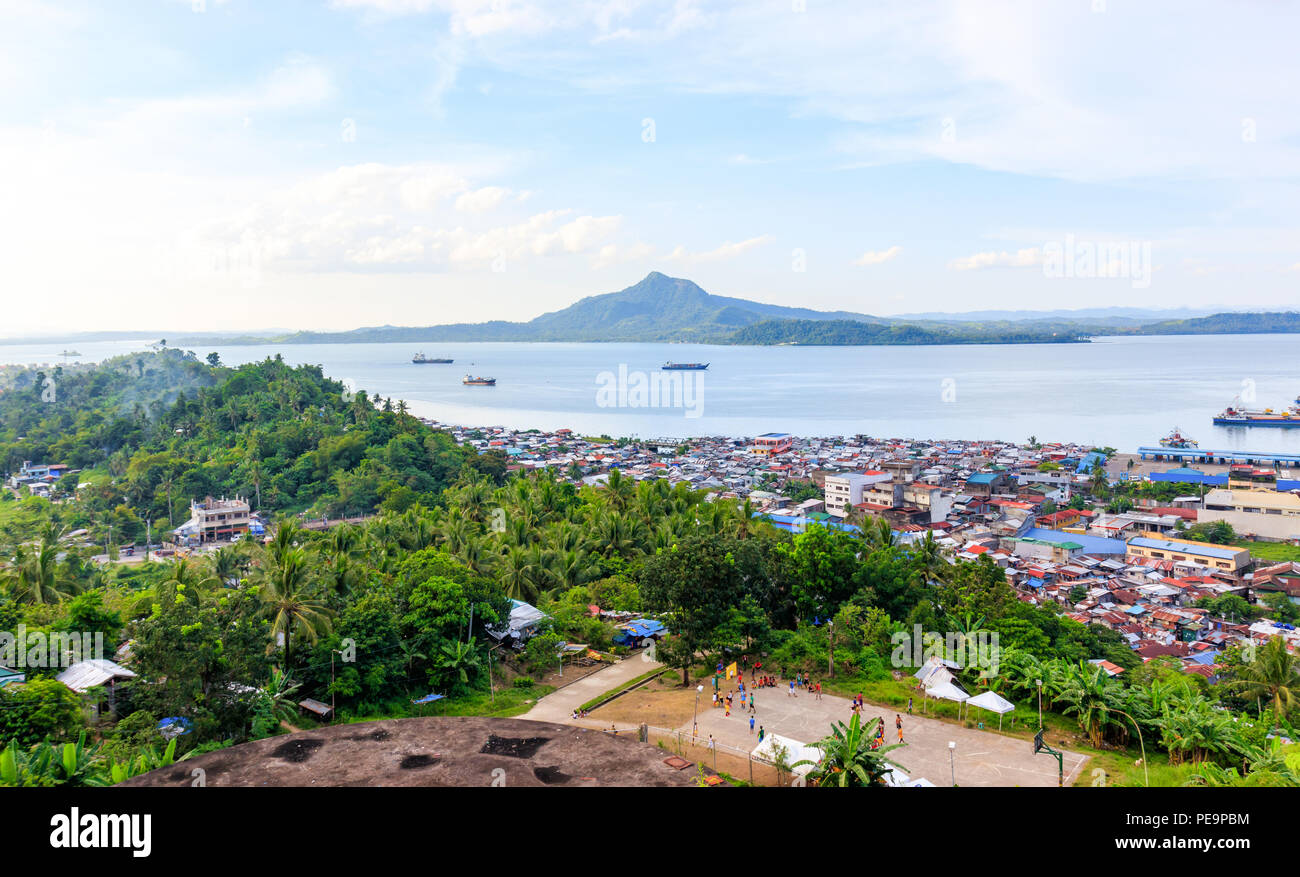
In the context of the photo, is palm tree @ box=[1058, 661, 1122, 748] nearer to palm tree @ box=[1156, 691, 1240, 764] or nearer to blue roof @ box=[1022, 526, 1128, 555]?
palm tree @ box=[1156, 691, 1240, 764]

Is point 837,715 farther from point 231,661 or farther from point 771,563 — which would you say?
point 231,661

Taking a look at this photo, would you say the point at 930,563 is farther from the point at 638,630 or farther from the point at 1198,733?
the point at 1198,733

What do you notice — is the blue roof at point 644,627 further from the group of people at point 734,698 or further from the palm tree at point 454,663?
the palm tree at point 454,663

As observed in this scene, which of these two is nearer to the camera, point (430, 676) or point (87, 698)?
point (87, 698)

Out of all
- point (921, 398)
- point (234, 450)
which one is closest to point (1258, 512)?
point (234, 450)

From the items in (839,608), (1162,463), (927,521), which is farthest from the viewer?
(1162,463)

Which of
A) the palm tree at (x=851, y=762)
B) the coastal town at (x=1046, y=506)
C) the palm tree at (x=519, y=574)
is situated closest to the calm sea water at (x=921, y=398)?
the coastal town at (x=1046, y=506)

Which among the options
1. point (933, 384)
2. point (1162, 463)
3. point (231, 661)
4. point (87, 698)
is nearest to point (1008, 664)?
point (231, 661)
